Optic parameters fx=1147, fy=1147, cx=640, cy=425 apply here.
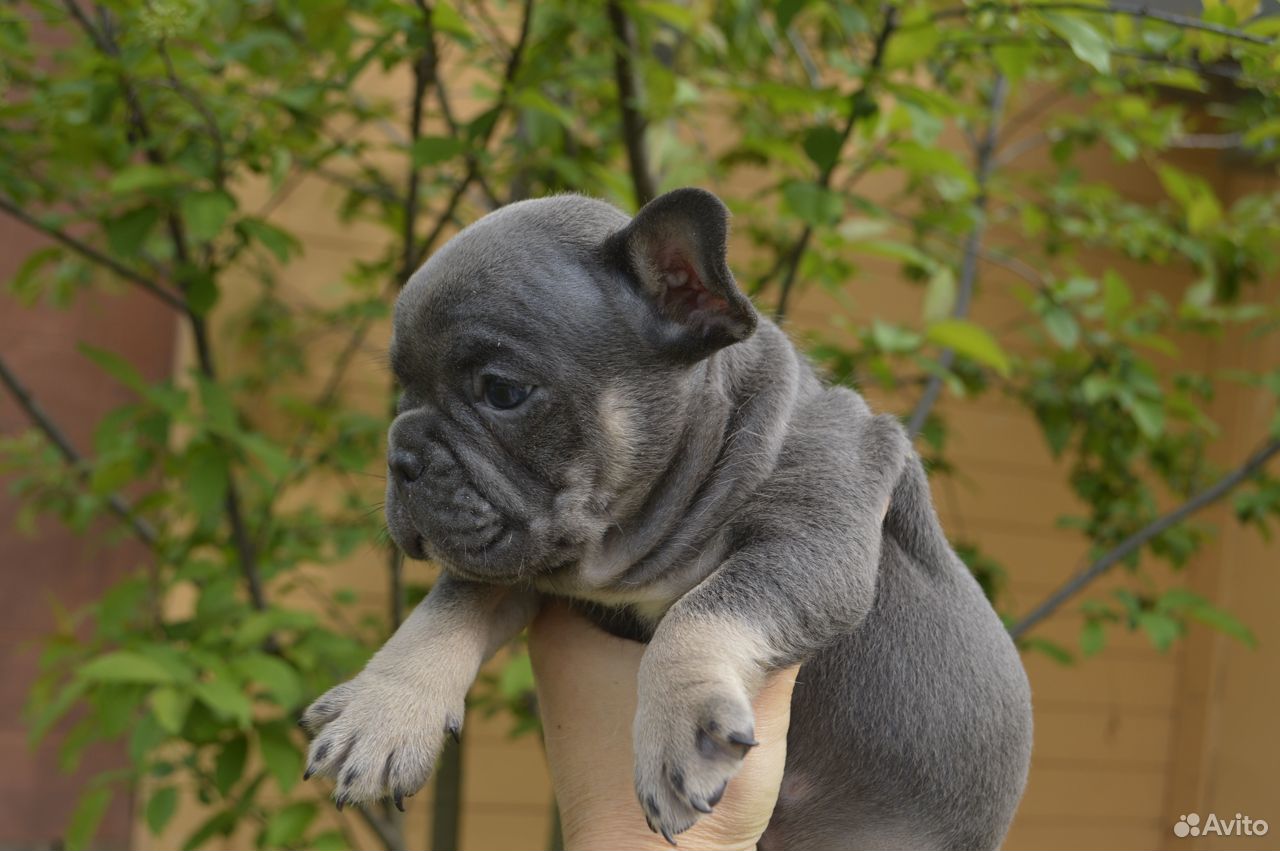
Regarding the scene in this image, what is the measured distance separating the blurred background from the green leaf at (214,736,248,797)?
21 millimetres

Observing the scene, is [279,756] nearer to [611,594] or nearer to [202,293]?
[202,293]

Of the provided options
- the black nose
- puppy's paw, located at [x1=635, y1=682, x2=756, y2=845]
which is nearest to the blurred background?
the black nose

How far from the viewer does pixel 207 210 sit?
339 cm

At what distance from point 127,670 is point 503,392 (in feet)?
5.38

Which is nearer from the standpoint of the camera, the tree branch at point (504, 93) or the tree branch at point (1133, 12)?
the tree branch at point (1133, 12)

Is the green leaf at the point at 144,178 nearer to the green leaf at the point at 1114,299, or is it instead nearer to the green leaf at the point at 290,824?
the green leaf at the point at 290,824

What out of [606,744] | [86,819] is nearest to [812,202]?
[606,744]

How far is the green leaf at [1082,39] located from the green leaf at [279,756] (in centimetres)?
304

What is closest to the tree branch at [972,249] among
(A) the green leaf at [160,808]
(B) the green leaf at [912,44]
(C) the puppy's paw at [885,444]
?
(B) the green leaf at [912,44]

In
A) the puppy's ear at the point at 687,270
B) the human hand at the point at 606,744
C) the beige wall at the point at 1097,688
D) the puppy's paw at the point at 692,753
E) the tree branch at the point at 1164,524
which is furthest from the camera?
the beige wall at the point at 1097,688

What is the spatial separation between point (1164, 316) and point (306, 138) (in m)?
3.60

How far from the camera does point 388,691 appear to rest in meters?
2.28

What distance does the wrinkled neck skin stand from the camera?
239 centimetres

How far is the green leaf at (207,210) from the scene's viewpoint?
10.9 ft
